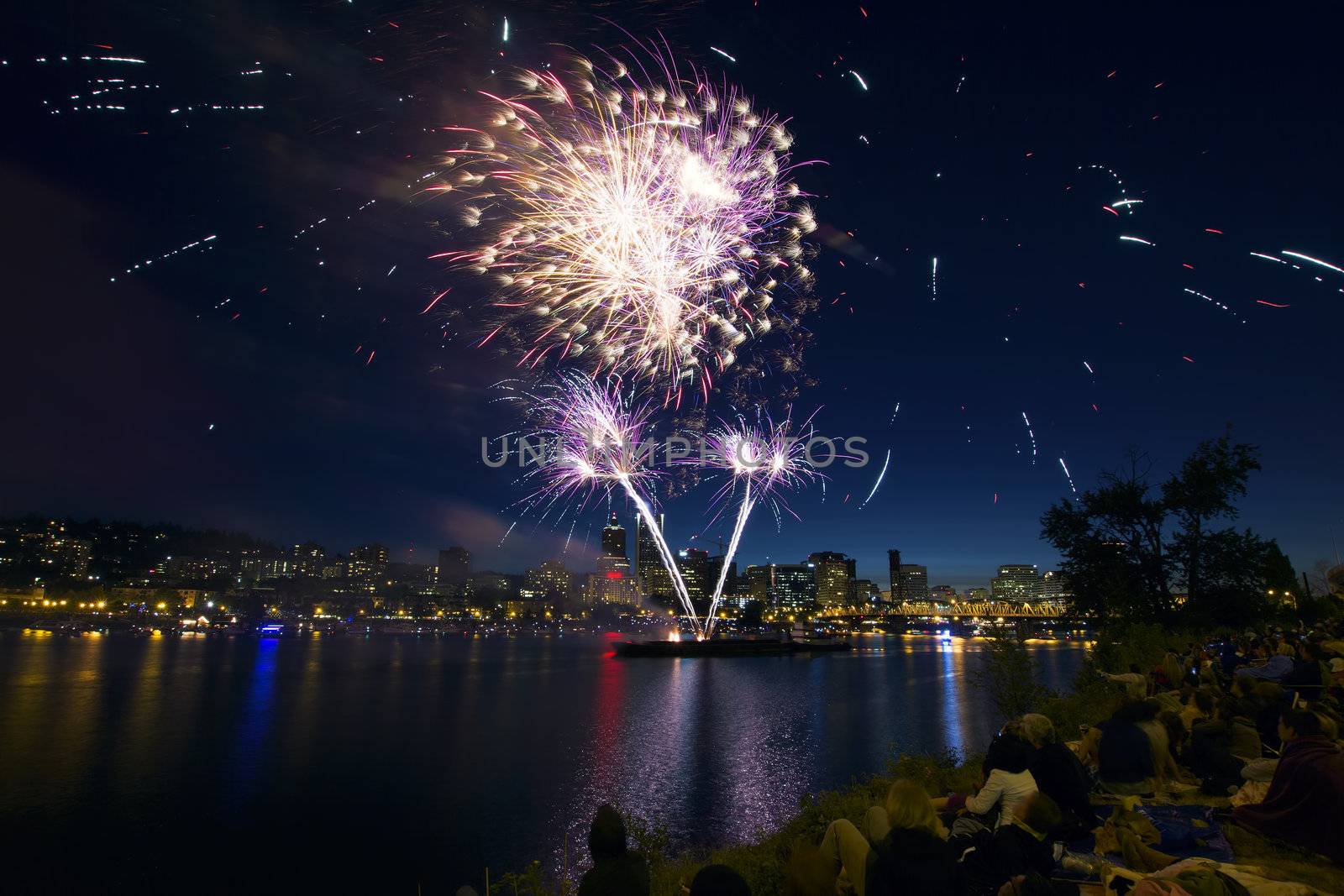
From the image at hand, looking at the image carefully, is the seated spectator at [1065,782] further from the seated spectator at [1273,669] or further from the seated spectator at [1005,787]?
the seated spectator at [1273,669]

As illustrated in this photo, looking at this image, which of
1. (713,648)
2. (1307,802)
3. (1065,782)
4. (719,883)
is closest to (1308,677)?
(1307,802)

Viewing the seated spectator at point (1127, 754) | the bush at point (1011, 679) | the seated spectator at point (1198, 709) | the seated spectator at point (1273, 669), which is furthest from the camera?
the bush at point (1011, 679)

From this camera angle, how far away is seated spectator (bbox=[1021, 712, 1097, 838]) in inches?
257

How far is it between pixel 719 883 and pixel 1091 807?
4.52 metres

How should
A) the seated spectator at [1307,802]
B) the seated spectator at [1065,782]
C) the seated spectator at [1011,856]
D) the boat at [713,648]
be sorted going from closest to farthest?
the seated spectator at [1011,856]
the seated spectator at [1307,802]
the seated spectator at [1065,782]
the boat at [713,648]

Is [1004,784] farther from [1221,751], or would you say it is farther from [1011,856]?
[1221,751]

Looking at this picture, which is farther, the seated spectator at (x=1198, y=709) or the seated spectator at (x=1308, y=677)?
the seated spectator at (x=1308, y=677)

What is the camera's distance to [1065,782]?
657 centimetres

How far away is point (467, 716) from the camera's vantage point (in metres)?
35.5

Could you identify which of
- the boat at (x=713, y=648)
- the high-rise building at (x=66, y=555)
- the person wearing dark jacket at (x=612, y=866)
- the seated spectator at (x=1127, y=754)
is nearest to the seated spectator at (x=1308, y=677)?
the seated spectator at (x=1127, y=754)

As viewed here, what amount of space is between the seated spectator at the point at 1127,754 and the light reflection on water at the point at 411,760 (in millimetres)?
10099

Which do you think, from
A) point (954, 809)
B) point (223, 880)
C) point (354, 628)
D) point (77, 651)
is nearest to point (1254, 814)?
point (954, 809)

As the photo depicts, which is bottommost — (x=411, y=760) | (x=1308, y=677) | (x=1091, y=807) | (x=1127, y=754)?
(x=411, y=760)

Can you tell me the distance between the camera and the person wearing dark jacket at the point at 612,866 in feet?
17.1
